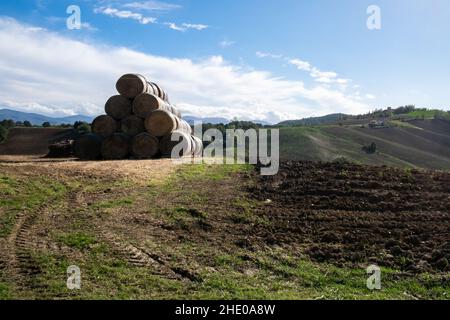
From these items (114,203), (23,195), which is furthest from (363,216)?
(23,195)

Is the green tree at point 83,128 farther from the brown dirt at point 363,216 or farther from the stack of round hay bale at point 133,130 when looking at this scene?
the brown dirt at point 363,216

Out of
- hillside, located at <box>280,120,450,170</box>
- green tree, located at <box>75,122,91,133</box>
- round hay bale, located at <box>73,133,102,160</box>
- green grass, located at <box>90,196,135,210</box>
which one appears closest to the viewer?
green grass, located at <box>90,196,135,210</box>

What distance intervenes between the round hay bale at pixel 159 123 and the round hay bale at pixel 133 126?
1.52 feet

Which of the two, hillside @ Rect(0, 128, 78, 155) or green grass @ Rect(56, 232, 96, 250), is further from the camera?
hillside @ Rect(0, 128, 78, 155)

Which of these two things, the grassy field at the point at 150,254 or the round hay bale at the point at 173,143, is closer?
the grassy field at the point at 150,254

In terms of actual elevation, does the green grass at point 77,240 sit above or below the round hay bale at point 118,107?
below

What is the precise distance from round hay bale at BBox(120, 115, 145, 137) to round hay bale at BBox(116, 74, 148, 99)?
119 centimetres

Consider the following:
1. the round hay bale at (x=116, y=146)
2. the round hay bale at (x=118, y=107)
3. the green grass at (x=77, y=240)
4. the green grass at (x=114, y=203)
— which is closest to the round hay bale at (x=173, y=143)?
the round hay bale at (x=116, y=146)

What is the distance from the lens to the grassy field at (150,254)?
20.5 feet

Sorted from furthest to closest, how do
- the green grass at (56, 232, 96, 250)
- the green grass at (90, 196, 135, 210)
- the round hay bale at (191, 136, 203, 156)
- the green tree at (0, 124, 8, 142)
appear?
1. the green tree at (0, 124, 8, 142)
2. the round hay bale at (191, 136, 203, 156)
3. the green grass at (90, 196, 135, 210)
4. the green grass at (56, 232, 96, 250)

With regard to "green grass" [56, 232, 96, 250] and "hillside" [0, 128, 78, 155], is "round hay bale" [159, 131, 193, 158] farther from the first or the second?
"hillside" [0, 128, 78, 155]

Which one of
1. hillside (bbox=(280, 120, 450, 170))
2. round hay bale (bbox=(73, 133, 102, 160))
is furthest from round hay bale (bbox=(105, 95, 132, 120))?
hillside (bbox=(280, 120, 450, 170))

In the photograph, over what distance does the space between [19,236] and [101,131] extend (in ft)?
40.7

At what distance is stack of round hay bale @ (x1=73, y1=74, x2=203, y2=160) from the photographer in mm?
19281
